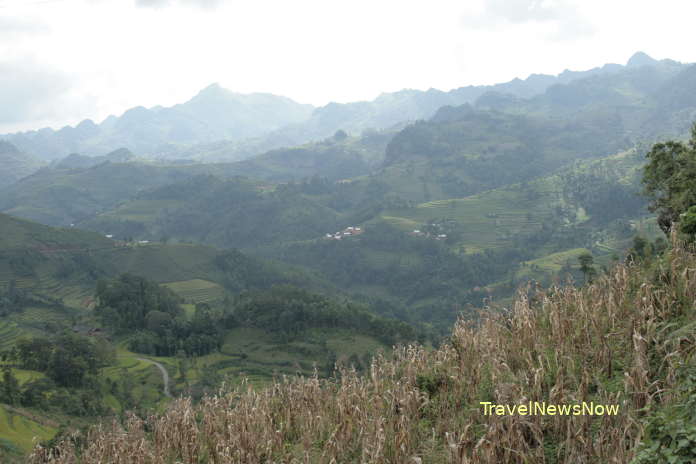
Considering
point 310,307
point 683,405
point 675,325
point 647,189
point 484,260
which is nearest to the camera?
point 683,405

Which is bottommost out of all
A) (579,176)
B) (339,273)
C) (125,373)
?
(339,273)

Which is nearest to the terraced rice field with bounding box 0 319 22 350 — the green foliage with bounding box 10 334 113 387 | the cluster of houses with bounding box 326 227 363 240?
the green foliage with bounding box 10 334 113 387

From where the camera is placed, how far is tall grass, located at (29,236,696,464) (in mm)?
5891

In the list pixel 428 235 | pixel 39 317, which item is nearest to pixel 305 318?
pixel 39 317

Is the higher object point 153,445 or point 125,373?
point 153,445

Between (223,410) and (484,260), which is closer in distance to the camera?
(223,410)

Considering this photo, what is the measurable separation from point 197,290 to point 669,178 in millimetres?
105633

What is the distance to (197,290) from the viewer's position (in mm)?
110688

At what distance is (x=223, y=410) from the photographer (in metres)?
9.29

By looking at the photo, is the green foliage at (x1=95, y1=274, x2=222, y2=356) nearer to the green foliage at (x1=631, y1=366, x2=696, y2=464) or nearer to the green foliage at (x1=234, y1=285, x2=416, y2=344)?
the green foliage at (x1=234, y1=285, x2=416, y2=344)

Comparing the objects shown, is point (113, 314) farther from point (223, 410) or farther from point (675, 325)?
→ point (675, 325)

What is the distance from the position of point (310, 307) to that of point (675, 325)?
70.2 m

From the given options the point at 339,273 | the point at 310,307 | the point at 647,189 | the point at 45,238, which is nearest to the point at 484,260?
the point at 339,273

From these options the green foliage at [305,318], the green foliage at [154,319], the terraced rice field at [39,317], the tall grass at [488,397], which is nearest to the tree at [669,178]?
the tall grass at [488,397]
